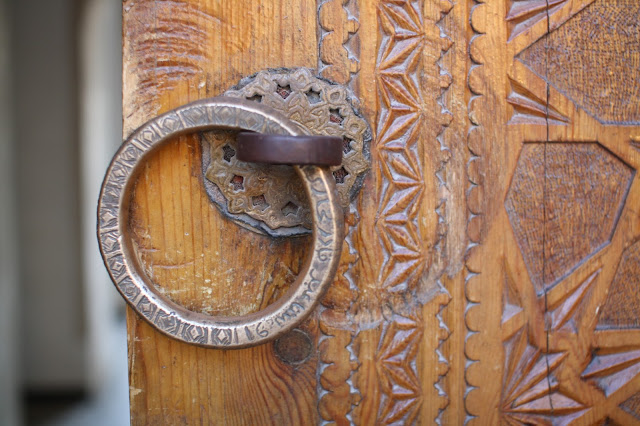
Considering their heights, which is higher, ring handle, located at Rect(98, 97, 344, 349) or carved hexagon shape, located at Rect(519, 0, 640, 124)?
carved hexagon shape, located at Rect(519, 0, 640, 124)

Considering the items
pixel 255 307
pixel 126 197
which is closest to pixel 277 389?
pixel 255 307

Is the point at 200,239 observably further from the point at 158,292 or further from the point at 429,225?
the point at 429,225

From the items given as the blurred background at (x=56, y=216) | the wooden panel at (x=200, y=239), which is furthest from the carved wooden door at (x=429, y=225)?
the blurred background at (x=56, y=216)

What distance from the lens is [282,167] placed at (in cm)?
48

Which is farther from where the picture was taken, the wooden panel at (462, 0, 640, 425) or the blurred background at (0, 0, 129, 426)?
the blurred background at (0, 0, 129, 426)

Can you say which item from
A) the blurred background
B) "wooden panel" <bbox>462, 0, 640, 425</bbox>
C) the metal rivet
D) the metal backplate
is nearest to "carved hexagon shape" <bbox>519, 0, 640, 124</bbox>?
"wooden panel" <bbox>462, 0, 640, 425</bbox>

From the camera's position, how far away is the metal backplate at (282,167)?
1.55 feet

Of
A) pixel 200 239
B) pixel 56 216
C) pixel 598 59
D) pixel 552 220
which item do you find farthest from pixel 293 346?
pixel 56 216

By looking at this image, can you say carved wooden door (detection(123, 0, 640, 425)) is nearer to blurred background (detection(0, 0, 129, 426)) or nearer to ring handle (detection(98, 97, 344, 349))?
ring handle (detection(98, 97, 344, 349))

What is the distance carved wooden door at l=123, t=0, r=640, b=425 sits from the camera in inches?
19.1

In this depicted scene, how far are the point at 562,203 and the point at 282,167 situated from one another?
1.04 feet

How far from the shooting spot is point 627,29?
527 millimetres

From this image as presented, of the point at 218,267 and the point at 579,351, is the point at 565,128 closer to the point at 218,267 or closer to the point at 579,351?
the point at 579,351

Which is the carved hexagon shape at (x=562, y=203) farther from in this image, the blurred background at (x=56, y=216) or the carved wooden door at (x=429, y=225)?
the blurred background at (x=56, y=216)
